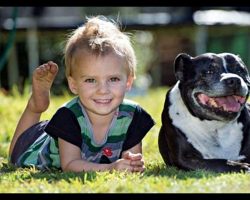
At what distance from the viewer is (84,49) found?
4.25 meters

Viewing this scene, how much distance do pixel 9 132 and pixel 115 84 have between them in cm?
231

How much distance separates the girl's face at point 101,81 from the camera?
4.19 metres

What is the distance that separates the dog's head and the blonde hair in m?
0.36

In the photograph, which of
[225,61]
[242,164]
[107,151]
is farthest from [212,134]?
[107,151]

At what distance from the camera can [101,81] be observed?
4199mm

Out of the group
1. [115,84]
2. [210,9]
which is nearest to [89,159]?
[115,84]

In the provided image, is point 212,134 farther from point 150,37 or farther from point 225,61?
point 150,37

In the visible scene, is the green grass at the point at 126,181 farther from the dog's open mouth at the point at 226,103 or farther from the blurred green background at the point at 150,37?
the blurred green background at the point at 150,37

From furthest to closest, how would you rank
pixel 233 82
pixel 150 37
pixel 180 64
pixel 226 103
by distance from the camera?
1. pixel 150 37
2. pixel 180 64
3. pixel 226 103
4. pixel 233 82

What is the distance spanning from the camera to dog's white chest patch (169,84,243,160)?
4234mm

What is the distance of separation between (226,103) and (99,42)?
2.70 feet

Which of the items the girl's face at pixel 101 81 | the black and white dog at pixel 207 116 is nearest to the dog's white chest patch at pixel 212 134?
the black and white dog at pixel 207 116

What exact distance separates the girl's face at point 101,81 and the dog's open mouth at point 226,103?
51cm
